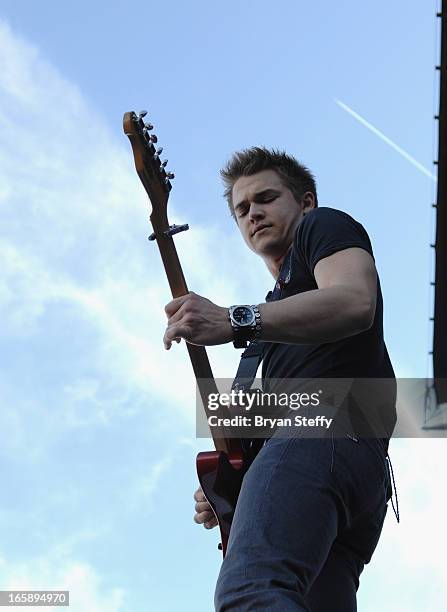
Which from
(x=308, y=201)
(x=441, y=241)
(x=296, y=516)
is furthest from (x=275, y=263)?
(x=441, y=241)

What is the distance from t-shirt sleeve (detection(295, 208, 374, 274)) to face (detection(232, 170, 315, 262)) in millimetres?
594

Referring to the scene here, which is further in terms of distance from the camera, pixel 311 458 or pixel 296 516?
pixel 311 458

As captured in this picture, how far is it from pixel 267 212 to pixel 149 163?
0.51 m

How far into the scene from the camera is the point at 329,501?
2.65 metres

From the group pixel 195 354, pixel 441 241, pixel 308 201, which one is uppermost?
pixel 441 241

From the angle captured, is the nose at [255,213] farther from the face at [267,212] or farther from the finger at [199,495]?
the finger at [199,495]

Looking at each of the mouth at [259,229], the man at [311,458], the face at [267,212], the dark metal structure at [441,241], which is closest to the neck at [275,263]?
the face at [267,212]

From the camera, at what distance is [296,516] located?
2.55 m

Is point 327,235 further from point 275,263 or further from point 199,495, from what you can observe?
point 199,495

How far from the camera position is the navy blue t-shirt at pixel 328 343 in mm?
2949

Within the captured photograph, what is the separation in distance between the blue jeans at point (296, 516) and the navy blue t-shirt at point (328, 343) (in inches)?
10.5

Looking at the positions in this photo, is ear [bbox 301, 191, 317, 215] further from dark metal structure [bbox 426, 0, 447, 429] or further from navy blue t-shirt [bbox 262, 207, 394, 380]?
dark metal structure [bbox 426, 0, 447, 429]

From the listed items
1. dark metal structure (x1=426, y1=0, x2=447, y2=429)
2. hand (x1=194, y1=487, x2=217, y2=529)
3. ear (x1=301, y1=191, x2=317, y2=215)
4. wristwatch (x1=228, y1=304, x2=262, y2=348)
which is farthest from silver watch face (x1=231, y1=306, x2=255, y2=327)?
dark metal structure (x1=426, y1=0, x2=447, y2=429)

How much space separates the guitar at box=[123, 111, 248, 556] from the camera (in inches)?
126
